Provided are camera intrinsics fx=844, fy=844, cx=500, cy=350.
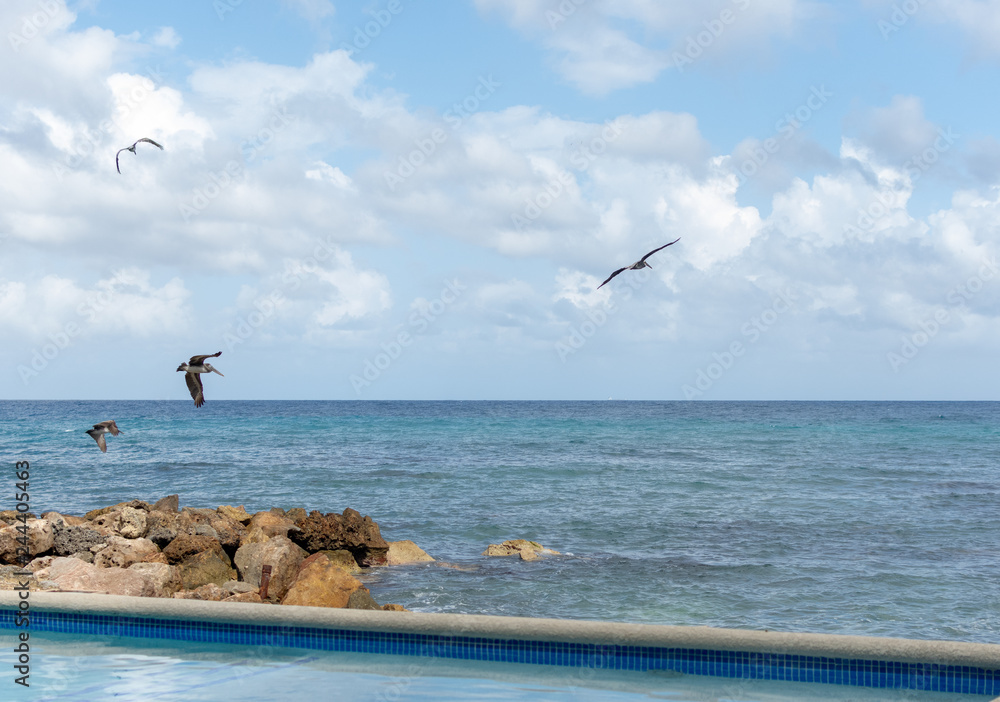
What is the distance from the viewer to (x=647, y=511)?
18297 mm

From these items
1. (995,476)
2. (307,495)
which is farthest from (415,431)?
(995,476)

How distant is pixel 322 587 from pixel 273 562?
4.92 ft

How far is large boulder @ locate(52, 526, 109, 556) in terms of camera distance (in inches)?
389

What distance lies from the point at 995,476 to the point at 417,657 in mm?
24231

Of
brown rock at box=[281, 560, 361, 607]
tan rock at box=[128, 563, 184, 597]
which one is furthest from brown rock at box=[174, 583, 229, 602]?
brown rock at box=[281, 560, 361, 607]

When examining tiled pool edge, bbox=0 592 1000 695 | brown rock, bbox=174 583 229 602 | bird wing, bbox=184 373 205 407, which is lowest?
brown rock, bbox=174 583 229 602

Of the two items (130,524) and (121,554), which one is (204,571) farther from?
(130,524)

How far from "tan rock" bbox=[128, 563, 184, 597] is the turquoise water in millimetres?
2718

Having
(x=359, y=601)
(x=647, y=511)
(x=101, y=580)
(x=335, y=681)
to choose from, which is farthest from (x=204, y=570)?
(x=647, y=511)

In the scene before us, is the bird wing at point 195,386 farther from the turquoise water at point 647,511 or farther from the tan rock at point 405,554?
the tan rock at point 405,554

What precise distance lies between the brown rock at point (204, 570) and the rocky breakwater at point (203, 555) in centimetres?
1

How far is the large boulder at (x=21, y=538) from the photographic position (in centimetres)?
955

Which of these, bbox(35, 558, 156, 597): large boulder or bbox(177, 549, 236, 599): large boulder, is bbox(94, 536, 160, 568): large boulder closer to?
bbox(177, 549, 236, 599): large boulder

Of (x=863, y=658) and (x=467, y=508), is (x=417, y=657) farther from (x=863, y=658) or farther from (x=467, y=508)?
(x=467, y=508)
